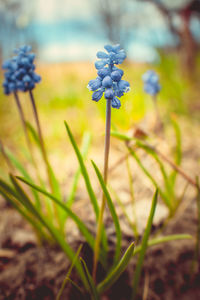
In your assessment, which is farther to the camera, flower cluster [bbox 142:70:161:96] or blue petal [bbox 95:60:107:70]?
flower cluster [bbox 142:70:161:96]

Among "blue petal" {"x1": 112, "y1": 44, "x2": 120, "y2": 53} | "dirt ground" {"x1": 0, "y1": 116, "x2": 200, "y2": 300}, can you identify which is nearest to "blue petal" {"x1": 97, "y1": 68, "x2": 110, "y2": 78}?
"blue petal" {"x1": 112, "y1": 44, "x2": 120, "y2": 53}

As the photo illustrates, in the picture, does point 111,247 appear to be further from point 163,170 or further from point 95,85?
point 95,85

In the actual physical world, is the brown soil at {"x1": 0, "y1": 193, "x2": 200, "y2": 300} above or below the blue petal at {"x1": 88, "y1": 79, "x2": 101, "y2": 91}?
below

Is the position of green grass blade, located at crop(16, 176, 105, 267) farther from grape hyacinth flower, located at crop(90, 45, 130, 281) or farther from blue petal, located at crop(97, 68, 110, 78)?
blue petal, located at crop(97, 68, 110, 78)

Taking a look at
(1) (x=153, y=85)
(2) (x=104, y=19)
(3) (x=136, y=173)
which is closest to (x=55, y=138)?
(3) (x=136, y=173)

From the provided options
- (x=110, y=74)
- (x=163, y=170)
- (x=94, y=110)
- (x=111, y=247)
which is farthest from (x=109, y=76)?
(x=94, y=110)

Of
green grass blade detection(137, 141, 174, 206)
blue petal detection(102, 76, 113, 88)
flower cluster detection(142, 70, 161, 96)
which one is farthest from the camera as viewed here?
flower cluster detection(142, 70, 161, 96)

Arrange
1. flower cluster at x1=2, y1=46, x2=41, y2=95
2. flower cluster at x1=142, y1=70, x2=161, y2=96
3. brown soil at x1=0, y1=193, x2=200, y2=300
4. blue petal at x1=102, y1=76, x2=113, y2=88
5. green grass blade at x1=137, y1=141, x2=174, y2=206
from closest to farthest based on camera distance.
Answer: blue petal at x1=102, y1=76, x2=113, y2=88 → flower cluster at x1=2, y1=46, x2=41, y2=95 → brown soil at x1=0, y1=193, x2=200, y2=300 → green grass blade at x1=137, y1=141, x2=174, y2=206 → flower cluster at x1=142, y1=70, x2=161, y2=96

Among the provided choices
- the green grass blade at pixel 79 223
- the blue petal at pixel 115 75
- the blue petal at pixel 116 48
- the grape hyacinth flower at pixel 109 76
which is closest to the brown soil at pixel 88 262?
the green grass blade at pixel 79 223

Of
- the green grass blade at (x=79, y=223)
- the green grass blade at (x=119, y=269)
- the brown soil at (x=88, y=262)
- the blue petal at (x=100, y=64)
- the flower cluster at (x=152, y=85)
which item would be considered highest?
the flower cluster at (x=152, y=85)

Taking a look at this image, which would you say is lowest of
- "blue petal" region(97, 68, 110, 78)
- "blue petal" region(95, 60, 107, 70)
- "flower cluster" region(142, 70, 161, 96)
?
"blue petal" region(97, 68, 110, 78)

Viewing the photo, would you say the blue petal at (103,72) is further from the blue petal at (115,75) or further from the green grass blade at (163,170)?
the green grass blade at (163,170)
